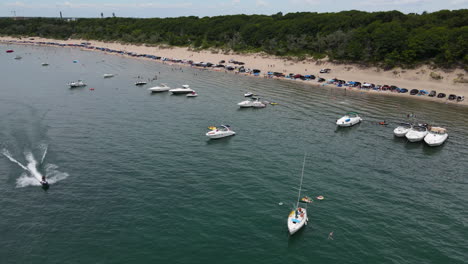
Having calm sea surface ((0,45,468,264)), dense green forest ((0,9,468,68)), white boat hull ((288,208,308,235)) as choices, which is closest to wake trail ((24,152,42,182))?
calm sea surface ((0,45,468,264))

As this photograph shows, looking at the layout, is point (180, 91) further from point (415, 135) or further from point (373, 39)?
point (373, 39)

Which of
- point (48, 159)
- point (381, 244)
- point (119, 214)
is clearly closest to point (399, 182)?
point (381, 244)

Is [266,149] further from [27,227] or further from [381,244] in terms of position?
[27,227]

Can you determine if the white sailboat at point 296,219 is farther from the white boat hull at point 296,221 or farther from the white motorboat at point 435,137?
the white motorboat at point 435,137

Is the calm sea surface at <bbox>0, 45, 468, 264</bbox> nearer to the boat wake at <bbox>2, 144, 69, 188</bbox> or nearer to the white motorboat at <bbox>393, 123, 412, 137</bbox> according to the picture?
the boat wake at <bbox>2, 144, 69, 188</bbox>

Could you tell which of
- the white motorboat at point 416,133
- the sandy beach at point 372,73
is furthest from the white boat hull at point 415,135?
the sandy beach at point 372,73
